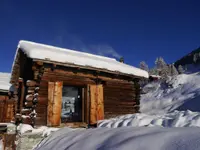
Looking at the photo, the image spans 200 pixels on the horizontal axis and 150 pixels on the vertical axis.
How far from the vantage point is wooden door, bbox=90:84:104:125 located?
869 cm

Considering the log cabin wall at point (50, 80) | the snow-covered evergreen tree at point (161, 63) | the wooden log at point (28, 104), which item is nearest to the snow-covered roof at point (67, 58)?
the log cabin wall at point (50, 80)

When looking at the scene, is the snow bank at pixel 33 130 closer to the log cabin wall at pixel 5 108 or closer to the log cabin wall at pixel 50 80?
the log cabin wall at pixel 50 80

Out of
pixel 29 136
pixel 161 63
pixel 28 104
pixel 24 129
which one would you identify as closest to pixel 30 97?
pixel 28 104

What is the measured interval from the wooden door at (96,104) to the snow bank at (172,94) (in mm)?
15128

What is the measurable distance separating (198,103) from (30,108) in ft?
60.7

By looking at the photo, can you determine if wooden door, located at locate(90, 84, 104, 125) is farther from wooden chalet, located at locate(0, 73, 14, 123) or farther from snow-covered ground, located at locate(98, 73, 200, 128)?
wooden chalet, located at locate(0, 73, 14, 123)

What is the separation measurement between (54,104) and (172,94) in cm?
2480

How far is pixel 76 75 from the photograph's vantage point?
28.5ft

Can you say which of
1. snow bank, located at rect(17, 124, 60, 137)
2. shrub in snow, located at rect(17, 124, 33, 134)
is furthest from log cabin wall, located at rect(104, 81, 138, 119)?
shrub in snow, located at rect(17, 124, 33, 134)

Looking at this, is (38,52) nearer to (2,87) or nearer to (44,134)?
(44,134)

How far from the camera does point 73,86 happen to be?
912cm

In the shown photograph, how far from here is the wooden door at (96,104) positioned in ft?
28.5

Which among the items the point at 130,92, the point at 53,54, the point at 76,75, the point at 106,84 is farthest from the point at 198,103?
the point at 53,54

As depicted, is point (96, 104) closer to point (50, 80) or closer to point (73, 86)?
point (73, 86)
